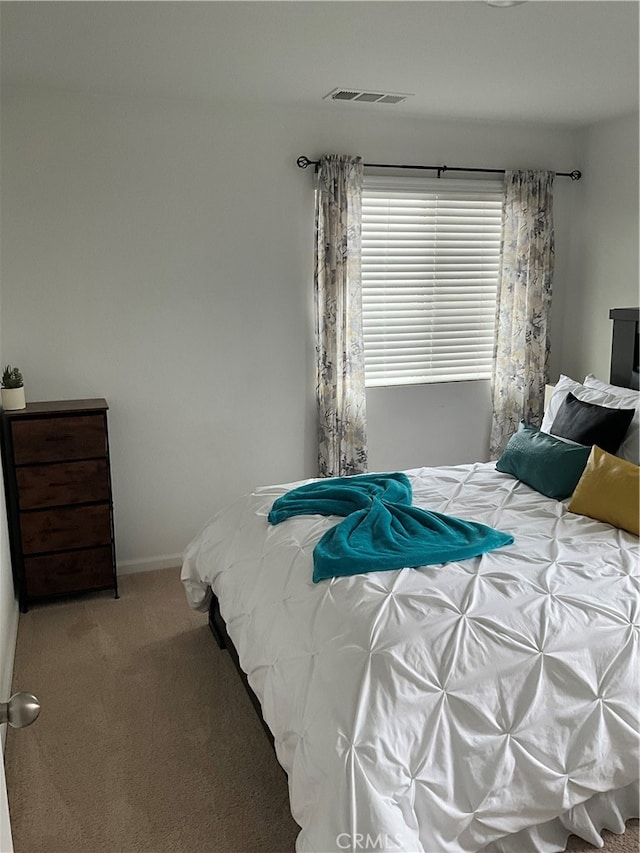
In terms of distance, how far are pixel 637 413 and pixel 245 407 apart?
212 cm

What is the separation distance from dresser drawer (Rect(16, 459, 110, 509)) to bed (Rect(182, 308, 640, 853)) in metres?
1.41

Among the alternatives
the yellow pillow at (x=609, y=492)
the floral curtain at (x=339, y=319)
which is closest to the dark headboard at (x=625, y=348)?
the yellow pillow at (x=609, y=492)

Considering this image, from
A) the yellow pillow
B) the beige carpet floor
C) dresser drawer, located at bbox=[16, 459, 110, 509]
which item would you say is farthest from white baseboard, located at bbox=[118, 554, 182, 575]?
the yellow pillow

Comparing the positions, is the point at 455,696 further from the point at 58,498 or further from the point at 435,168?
the point at 435,168

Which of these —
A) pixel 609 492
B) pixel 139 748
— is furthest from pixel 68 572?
pixel 609 492

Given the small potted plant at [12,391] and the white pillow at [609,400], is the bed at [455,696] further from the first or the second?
the small potted plant at [12,391]

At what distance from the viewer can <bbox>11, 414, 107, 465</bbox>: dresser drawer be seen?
347cm

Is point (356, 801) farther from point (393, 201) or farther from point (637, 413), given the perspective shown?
point (393, 201)

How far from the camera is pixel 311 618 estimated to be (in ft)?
7.38

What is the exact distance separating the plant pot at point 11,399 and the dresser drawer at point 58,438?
4.5 inches

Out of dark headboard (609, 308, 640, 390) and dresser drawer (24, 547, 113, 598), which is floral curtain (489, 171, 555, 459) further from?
dresser drawer (24, 547, 113, 598)

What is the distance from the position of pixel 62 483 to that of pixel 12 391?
51cm

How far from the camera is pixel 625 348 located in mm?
3961

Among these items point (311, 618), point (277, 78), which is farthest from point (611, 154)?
point (311, 618)
